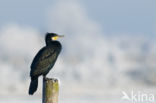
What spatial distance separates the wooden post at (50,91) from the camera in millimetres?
8688

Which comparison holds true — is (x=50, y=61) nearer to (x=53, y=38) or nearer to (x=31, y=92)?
(x=53, y=38)

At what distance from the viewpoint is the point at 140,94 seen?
14633 millimetres

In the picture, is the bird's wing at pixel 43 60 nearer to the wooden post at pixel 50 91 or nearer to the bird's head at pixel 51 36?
the bird's head at pixel 51 36

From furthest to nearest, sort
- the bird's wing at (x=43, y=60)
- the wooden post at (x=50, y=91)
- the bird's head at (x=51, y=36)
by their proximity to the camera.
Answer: the bird's head at (x=51, y=36) → the bird's wing at (x=43, y=60) → the wooden post at (x=50, y=91)

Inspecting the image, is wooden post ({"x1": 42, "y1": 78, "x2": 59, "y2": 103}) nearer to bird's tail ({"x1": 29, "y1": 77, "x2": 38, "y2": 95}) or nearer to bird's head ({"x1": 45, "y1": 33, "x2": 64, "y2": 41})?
bird's tail ({"x1": 29, "y1": 77, "x2": 38, "y2": 95})

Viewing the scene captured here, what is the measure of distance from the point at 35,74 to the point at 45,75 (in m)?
0.30

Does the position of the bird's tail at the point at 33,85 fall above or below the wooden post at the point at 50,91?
above

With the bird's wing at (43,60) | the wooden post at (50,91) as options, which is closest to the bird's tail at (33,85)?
the bird's wing at (43,60)

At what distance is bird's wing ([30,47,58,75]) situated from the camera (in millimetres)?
10901

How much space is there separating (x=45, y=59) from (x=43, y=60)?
0.31 feet

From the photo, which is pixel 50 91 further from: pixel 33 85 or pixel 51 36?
pixel 51 36

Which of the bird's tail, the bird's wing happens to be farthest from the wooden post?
the bird's wing

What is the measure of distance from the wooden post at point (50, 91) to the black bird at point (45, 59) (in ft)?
4.42

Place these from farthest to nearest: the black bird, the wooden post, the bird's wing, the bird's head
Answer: the bird's head
the bird's wing
the black bird
the wooden post
